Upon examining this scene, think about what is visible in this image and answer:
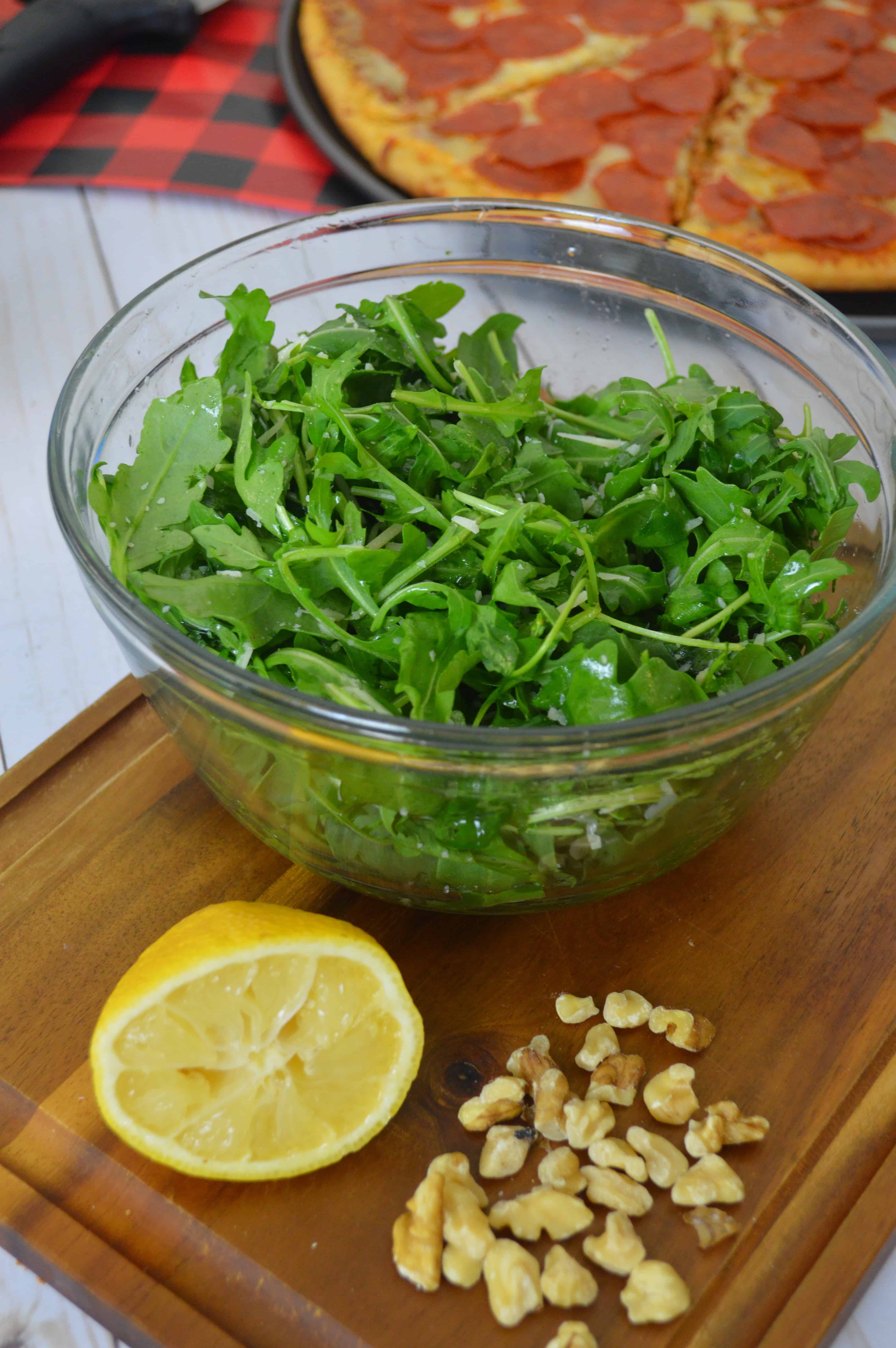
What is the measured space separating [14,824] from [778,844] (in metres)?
0.75

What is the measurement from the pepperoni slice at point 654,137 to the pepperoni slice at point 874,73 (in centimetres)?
34

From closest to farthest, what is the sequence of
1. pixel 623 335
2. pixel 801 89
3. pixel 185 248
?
1. pixel 623 335
2. pixel 185 248
3. pixel 801 89

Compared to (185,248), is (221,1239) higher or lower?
lower

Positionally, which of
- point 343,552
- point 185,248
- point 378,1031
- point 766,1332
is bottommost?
point 766,1332

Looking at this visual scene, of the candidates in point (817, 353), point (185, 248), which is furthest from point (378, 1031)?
point (185, 248)

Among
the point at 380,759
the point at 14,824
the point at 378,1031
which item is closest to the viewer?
the point at 380,759

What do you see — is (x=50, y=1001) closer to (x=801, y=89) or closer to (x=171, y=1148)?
(x=171, y=1148)

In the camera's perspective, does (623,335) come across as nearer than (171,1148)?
No

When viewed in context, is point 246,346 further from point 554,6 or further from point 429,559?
point 554,6

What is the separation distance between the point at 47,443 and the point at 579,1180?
41.0 inches

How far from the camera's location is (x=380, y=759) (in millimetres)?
808

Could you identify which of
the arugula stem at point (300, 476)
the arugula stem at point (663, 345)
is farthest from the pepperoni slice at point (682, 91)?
the arugula stem at point (300, 476)

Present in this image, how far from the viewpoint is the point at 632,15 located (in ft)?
7.66

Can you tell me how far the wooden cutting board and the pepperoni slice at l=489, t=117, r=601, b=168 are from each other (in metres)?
1.22
